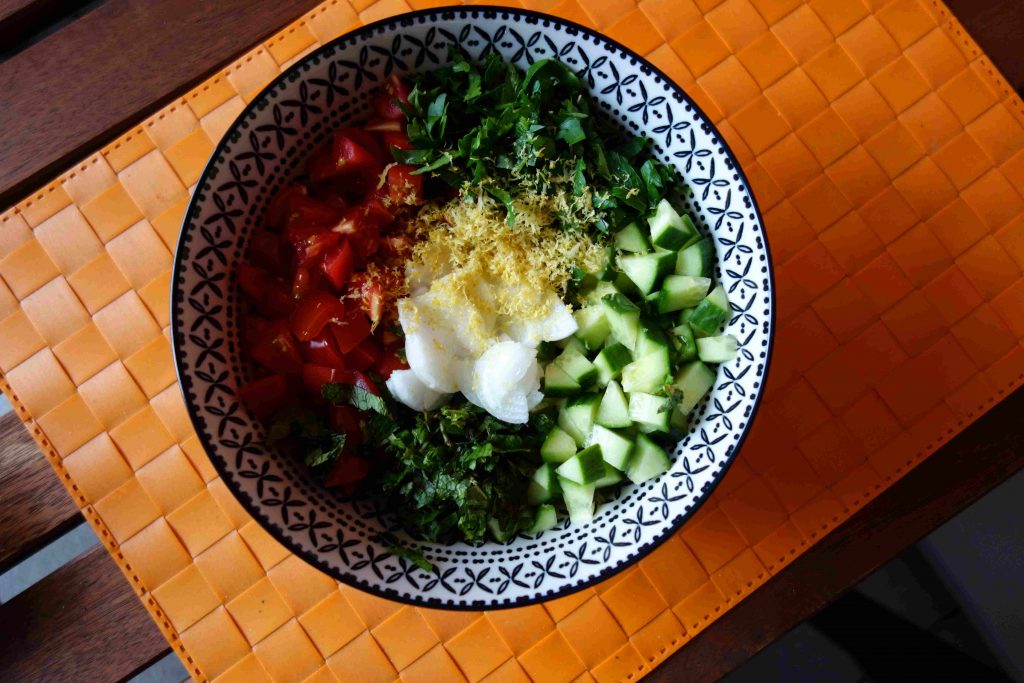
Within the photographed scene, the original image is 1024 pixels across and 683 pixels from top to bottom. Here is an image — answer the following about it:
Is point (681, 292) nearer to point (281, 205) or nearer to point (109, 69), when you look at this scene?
point (281, 205)

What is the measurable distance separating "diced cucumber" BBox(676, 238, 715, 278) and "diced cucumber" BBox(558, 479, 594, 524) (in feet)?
1.46

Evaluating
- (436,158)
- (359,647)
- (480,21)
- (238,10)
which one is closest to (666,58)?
(480,21)

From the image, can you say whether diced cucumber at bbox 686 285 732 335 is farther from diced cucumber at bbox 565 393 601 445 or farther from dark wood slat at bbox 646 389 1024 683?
dark wood slat at bbox 646 389 1024 683

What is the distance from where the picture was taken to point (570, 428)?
152 centimetres

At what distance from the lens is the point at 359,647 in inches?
65.2

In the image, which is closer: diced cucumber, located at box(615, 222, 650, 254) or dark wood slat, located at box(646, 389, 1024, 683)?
diced cucumber, located at box(615, 222, 650, 254)

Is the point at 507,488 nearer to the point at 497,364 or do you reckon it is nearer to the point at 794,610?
the point at 497,364

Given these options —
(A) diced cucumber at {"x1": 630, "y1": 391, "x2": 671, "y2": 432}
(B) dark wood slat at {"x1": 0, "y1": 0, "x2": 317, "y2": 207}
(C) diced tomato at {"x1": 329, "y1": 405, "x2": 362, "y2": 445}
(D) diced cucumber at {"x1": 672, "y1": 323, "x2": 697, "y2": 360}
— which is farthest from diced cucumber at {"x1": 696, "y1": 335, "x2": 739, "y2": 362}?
(B) dark wood slat at {"x1": 0, "y1": 0, "x2": 317, "y2": 207}

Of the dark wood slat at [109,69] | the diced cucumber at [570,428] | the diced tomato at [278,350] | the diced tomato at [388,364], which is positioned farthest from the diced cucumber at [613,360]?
the dark wood slat at [109,69]

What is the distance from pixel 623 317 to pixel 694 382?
0.58 feet

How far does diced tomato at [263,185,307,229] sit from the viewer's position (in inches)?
59.5

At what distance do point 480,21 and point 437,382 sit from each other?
693mm

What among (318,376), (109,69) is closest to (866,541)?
(318,376)

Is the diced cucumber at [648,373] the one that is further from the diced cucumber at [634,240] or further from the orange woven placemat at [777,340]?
the orange woven placemat at [777,340]
